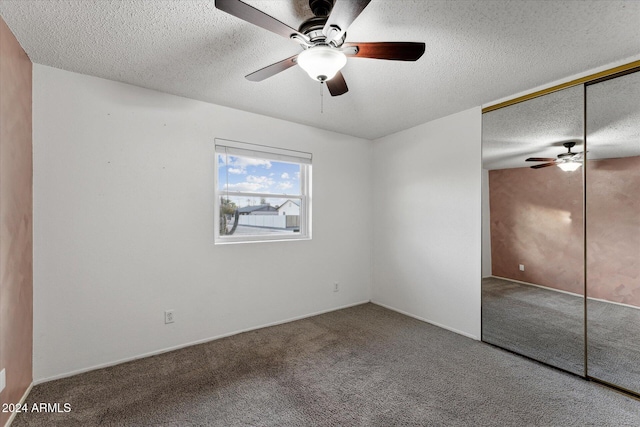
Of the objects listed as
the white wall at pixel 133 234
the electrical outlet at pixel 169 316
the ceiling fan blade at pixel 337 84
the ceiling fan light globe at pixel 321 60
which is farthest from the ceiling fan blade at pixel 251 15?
the electrical outlet at pixel 169 316

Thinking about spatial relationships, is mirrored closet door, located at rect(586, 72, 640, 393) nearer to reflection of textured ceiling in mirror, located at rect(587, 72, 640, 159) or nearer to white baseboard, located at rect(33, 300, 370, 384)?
reflection of textured ceiling in mirror, located at rect(587, 72, 640, 159)

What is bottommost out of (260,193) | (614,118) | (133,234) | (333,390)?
(333,390)

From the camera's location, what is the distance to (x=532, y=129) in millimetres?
2582

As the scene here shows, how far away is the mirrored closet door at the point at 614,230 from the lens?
6.81ft

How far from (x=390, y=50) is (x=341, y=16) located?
0.36 meters

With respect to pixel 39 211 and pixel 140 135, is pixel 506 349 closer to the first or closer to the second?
pixel 140 135

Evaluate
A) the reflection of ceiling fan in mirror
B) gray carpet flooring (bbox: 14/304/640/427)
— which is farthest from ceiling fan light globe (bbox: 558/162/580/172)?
gray carpet flooring (bbox: 14/304/640/427)

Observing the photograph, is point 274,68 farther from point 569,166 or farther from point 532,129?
point 569,166

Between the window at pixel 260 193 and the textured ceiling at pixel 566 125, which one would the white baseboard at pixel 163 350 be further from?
the textured ceiling at pixel 566 125

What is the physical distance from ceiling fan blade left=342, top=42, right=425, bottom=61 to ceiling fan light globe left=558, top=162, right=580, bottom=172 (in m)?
1.76

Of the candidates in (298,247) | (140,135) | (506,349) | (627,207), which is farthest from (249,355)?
(627,207)

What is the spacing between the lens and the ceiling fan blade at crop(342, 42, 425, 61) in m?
1.46

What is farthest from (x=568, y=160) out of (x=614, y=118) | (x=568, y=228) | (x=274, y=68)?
(x=274, y=68)

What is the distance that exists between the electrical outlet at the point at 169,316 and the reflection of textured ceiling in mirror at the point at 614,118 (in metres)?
3.78
